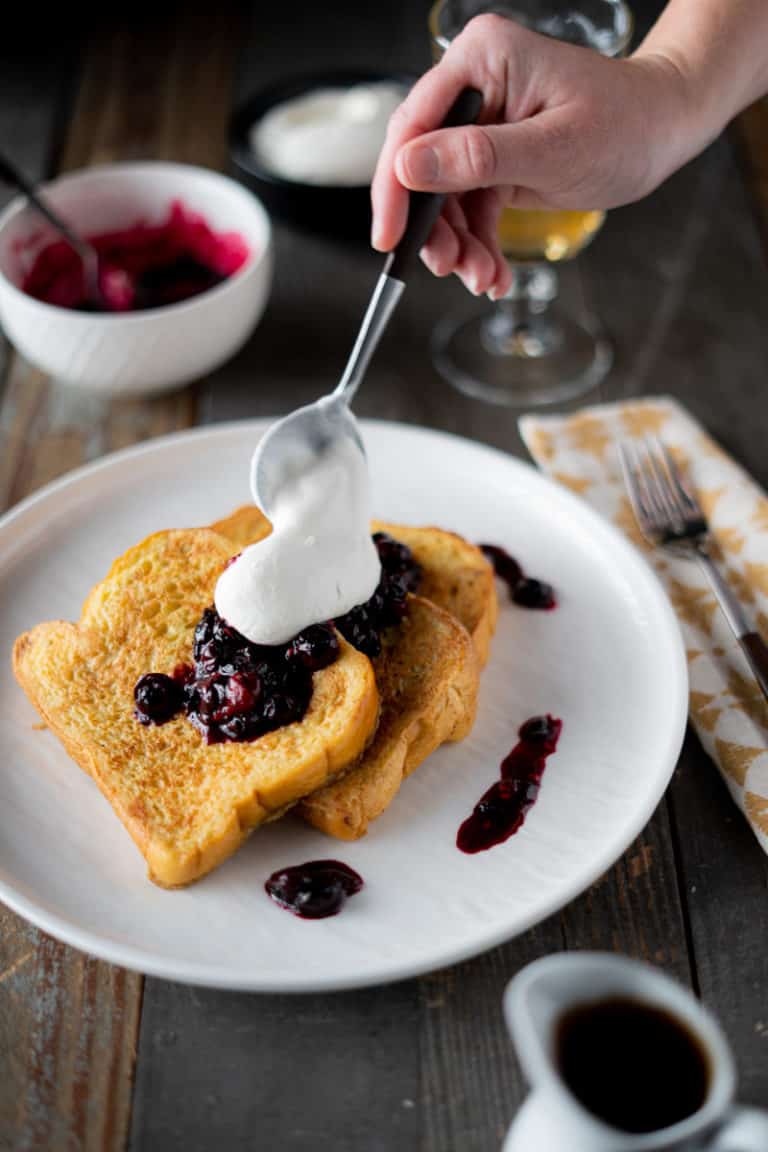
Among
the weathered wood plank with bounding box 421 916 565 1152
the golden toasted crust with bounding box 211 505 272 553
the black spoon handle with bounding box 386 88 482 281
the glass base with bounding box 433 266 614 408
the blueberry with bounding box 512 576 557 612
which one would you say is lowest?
the glass base with bounding box 433 266 614 408

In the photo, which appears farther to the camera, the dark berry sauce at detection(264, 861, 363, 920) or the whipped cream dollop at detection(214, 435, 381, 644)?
the whipped cream dollop at detection(214, 435, 381, 644)

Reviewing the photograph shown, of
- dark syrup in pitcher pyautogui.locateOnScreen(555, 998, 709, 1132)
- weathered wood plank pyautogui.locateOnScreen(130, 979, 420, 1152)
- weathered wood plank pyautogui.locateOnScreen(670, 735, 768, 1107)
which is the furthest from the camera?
weathered wood plank pyautogui.locateOnScreen(670, 735, 768, 1107)

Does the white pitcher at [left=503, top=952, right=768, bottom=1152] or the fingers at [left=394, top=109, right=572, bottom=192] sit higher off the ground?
the fingers at [left=394, top=109, right=572, bottom=192]

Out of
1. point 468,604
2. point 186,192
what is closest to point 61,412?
point 186,192

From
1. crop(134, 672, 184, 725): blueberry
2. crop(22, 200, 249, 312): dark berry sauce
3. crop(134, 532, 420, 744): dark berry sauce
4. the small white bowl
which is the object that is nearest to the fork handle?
crop(134, 532, 420, 744): dark berry sauce

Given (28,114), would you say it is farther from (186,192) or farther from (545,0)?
(545,0)

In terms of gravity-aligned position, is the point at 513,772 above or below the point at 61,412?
above

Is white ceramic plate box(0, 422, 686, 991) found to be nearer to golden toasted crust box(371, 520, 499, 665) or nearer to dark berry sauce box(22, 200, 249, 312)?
golden toasted crust box(371, 520, 499, 665)

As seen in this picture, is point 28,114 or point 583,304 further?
point 28,114
